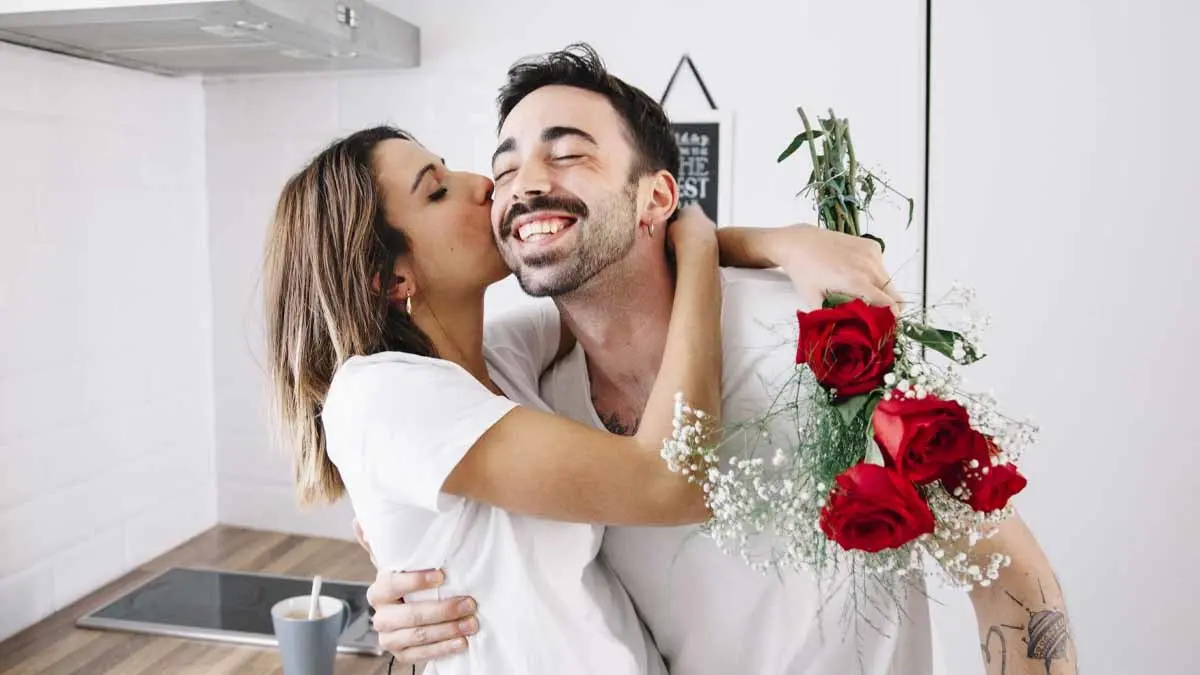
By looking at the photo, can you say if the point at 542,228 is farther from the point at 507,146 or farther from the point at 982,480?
the point at 982,480

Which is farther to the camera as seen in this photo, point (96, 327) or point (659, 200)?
point (96, 327)

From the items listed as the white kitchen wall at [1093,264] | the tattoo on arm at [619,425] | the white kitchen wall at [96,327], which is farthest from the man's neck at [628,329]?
the white kitchen wall at [96,327]

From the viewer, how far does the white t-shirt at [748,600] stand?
1.07 metres

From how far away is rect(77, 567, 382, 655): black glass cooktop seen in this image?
1604 mm

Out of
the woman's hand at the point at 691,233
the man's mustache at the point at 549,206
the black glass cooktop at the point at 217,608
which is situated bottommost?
the black glass cooktop at the point at 217,608

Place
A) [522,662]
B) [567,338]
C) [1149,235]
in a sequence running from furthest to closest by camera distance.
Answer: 1. [1149,235]
2. [567,338]
3. [522,662]

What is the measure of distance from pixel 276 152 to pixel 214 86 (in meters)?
0.19

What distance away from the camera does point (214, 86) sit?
6.82ft

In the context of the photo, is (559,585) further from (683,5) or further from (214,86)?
(214,86)

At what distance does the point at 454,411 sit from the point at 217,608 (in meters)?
1.02

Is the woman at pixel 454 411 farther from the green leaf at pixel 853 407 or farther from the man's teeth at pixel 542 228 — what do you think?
the green leaf at pixel 853 407

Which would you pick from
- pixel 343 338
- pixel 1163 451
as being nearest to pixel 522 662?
pixel 343 338

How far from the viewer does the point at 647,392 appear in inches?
47.6

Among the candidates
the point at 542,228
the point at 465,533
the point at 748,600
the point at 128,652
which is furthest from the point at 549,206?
the point at 128,652
